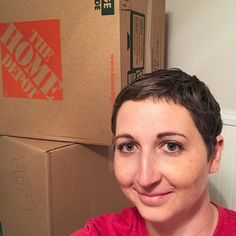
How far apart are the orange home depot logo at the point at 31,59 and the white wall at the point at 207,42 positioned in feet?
1.88

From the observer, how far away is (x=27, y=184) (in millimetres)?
1185

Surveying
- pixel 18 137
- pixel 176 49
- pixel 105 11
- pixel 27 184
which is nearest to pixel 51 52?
pixel 105 11

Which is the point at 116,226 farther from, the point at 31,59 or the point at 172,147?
the point at 31,59

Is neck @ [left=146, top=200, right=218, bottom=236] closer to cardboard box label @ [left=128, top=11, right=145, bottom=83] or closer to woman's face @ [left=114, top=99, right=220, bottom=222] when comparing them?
woman's face @ [left=114, top=99, right=220, bottom=222]

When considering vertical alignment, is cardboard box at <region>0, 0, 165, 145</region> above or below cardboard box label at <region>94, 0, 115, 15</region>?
below

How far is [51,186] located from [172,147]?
52 cm

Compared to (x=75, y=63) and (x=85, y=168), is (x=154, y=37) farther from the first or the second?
(x=85, y=168)

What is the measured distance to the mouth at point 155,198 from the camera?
0.75 metres

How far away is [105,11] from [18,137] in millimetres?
565

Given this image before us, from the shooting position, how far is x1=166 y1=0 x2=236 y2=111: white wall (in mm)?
1297

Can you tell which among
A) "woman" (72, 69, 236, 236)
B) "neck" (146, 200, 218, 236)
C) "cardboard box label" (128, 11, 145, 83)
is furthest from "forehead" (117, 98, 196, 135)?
"cardboard box label" (128, 11, 145, 83)

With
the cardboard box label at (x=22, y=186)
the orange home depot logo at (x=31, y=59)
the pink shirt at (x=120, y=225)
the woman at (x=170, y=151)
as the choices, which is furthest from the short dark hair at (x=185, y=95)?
the cardboard box label at (x=22, y=186)

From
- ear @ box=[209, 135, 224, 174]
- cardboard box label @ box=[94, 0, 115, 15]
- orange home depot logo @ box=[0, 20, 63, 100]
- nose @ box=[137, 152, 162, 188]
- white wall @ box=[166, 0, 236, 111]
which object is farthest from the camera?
white wall @ box=[166, 0, 236, 111]

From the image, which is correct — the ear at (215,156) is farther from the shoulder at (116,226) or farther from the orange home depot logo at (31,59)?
the orange home depot logo at (31,59)
